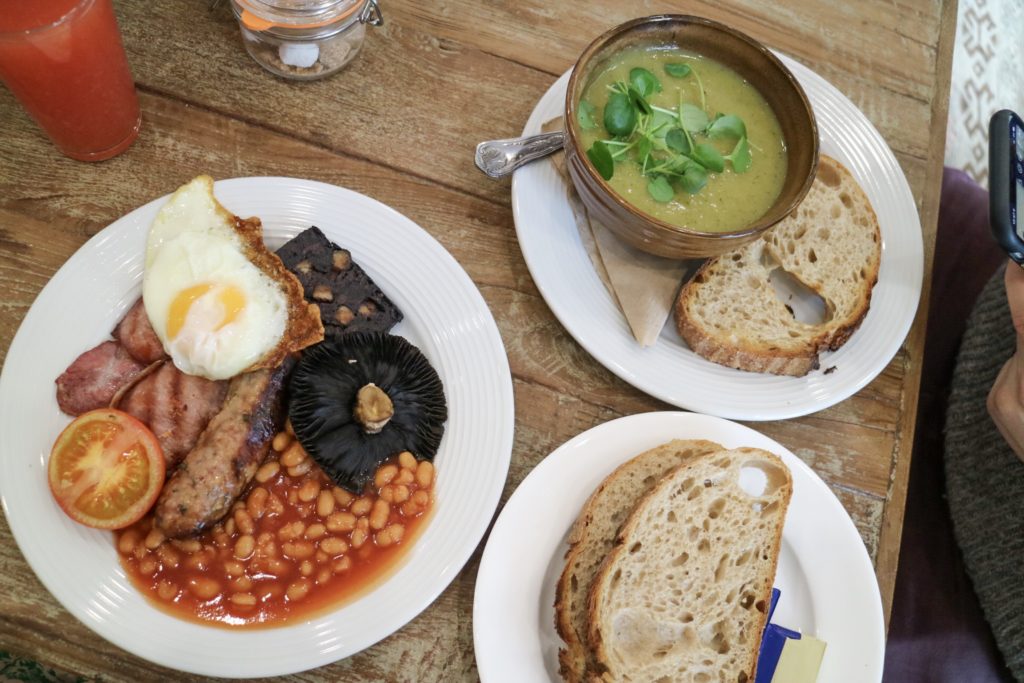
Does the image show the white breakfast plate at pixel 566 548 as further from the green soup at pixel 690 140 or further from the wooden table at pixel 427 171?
the green soup at pixel 690 140

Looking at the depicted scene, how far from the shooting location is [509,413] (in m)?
1.83

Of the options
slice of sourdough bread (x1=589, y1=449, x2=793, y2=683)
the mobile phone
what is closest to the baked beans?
slice of sourdough bread (x1=589, y1=449, x2=793, y2=683)

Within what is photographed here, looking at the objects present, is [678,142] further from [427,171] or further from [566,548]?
[566,548]

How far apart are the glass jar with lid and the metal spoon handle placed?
497 millimetres

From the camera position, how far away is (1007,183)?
172 centimetres

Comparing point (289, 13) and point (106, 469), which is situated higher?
point (289, 13)

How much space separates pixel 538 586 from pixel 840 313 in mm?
1068

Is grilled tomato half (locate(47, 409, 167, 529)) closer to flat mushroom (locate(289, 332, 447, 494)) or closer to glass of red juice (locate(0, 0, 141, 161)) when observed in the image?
flat mushroom (locate(289, 332, 447, 494))

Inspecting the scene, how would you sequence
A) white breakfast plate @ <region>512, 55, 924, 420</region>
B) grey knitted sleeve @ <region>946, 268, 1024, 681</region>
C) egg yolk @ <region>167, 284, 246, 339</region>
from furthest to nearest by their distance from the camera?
1. grey knitted sleeve @ <region>946, 268, 1024, 681</region>
2. white breakfast plate @ <region>512, 55, 924, 420</region>
3. egg yolk @ <region>167, 284, 246, 339</region>

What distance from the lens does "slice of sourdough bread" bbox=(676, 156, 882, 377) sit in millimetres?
1954

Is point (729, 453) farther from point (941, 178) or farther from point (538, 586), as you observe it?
point (941, 178)

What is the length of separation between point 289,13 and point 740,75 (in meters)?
1.17

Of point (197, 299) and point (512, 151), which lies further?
point (512, 151)

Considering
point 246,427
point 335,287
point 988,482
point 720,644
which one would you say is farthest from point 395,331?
point 988,482
